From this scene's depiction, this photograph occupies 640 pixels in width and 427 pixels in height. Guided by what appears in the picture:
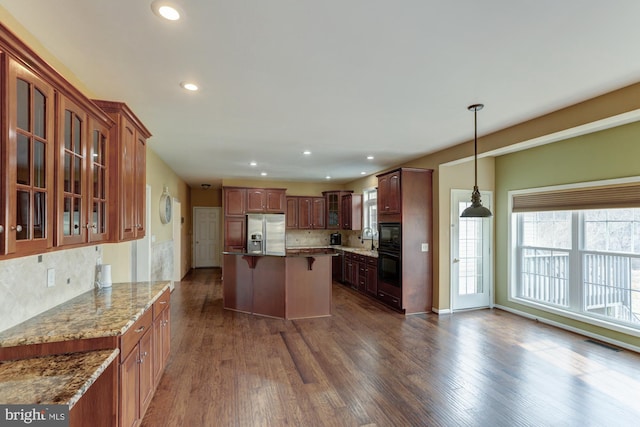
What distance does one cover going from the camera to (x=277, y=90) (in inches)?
108

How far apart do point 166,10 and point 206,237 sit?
8.72 meters

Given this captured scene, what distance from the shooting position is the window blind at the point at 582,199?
3682 millimetres

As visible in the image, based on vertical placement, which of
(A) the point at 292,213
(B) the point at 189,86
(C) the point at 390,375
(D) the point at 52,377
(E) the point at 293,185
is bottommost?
(C) the point at 390,375

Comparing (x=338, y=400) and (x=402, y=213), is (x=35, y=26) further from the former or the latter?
(x=402, y=213)

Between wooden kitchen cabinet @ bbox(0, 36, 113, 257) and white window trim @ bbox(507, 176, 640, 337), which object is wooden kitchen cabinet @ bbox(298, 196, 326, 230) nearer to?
white window trim @ bbox(507, 176, 640, 337)

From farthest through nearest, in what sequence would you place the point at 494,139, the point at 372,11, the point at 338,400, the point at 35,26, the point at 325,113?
the point at 494,139
the point at 325,113
the point at 338,400
the point at 35,26
the point at 372,11

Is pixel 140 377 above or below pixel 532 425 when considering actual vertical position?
above

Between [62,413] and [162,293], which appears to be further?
[162,293]

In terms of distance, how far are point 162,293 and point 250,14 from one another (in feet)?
7.74

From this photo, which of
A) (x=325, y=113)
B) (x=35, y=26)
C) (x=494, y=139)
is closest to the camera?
(x=35, y=26)

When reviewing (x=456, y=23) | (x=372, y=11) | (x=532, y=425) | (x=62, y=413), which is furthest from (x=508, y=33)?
(x=62, y=413)

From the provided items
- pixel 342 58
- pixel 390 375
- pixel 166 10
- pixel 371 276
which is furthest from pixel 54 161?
pixel 371 276

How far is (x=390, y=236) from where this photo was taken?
550 cm

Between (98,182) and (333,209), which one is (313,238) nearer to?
(333,209)
